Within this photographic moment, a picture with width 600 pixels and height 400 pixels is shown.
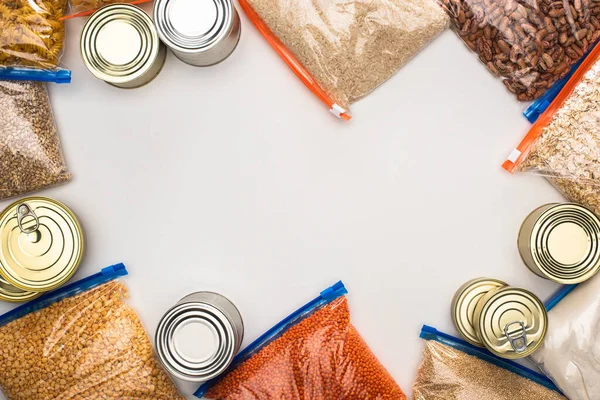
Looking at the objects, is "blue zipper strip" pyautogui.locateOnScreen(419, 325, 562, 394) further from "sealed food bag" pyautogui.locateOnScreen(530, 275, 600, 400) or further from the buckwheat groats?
the buckwheat groats

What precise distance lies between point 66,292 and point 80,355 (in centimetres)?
17

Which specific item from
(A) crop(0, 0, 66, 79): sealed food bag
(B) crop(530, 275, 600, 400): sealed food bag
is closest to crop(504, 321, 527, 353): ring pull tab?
(B) crop(530, 275, 600, 400): sealed food bag

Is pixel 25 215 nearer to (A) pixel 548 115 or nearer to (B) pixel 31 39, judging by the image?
(B) pixel 31 39

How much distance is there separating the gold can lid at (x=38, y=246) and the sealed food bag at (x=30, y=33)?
0.33 metres

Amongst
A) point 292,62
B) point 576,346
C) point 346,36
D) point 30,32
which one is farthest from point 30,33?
point 576,346

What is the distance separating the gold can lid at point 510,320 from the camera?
4.29ft

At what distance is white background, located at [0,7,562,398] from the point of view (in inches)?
57.2

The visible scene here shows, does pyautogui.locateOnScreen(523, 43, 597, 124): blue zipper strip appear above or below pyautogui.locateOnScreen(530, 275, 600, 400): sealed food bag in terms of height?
above

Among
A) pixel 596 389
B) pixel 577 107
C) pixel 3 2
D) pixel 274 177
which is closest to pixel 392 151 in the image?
pixel 274 177

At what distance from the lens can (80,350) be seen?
4.50 feet

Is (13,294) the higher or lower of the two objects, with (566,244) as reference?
lower

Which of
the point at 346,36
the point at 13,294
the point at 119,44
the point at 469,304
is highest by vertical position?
the point at 346,36

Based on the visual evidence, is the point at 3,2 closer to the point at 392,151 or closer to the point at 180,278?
the point at 180,278

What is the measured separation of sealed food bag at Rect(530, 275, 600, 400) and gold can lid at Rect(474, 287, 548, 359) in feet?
0.27
